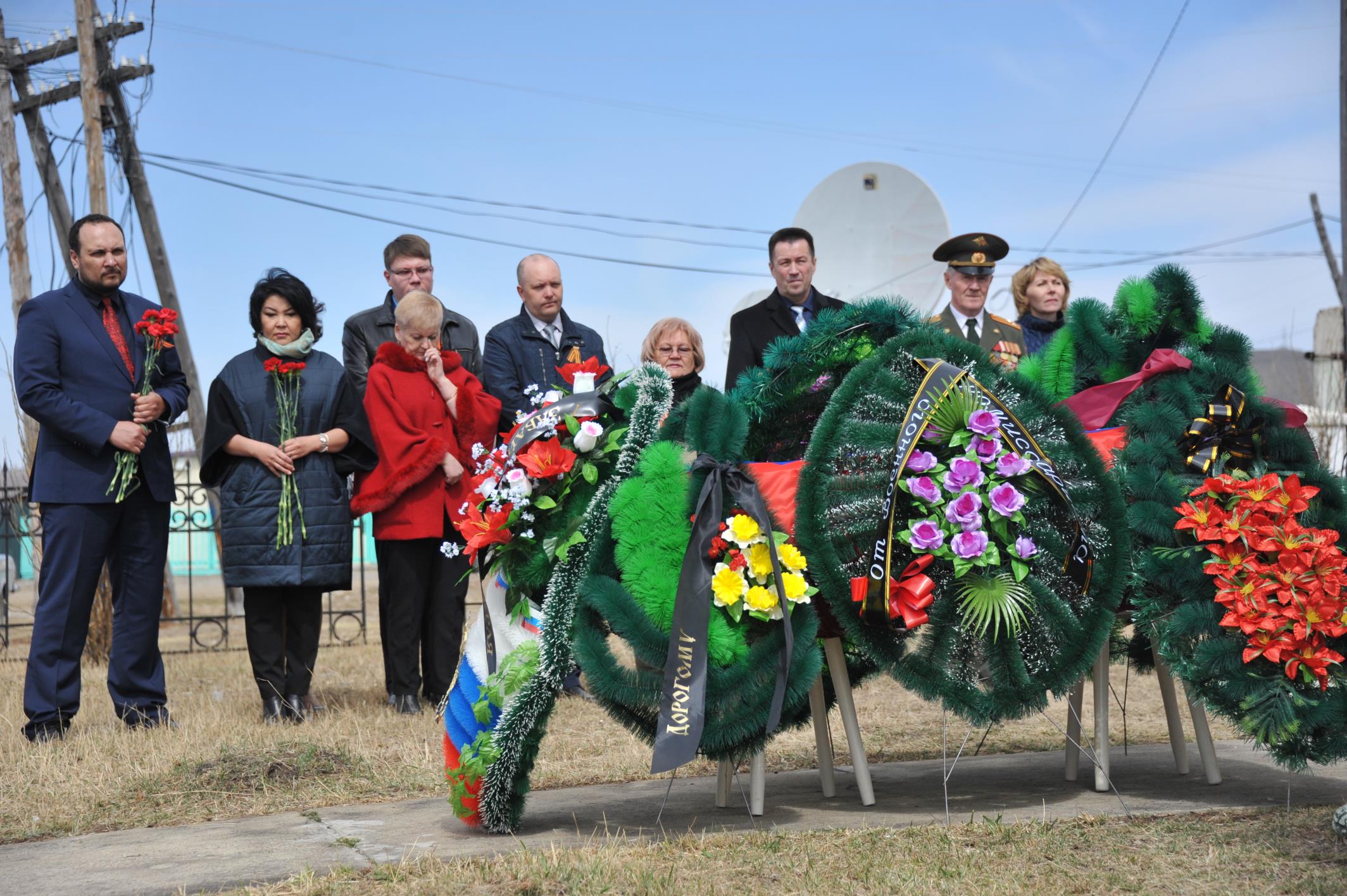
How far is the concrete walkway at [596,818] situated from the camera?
3.57 m

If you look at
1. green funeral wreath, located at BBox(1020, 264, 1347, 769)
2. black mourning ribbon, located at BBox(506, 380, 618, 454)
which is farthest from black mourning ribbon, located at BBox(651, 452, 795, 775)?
green funeral wreath, located at BBox(1020, 264, 1347, 769)

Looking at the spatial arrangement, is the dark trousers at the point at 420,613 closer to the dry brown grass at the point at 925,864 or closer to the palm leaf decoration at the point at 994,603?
the dry brown grass at the point at 925,864

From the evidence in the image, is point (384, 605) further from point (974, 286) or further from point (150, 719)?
point (974, 286)

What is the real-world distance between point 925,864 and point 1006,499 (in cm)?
113

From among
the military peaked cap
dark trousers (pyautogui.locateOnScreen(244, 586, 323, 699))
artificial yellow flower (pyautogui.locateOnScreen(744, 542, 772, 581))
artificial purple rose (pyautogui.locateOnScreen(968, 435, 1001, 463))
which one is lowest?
dark trousers (pyautogui.locateOnScreen(244, 586, 323, 699))

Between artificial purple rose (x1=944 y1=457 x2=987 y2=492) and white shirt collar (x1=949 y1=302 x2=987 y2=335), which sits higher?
white shirt collar (x1=949 y1=302 x2=987 y2=335)

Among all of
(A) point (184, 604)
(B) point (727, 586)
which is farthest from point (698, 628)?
(A) point (184, 604)

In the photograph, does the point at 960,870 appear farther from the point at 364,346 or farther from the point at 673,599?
the point at 364,346

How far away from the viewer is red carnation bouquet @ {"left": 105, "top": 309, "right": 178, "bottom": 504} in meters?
5.71

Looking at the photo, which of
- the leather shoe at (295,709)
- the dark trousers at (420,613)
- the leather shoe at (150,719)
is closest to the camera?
the leather shoe at (150,719)

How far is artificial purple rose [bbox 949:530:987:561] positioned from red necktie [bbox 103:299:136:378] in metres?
4.08

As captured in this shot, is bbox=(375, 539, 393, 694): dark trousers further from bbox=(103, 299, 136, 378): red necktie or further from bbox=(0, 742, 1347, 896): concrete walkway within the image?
bbox=(0, 742, 1347, 896): concrete walkway

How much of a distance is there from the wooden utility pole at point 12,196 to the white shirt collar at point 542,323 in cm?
780

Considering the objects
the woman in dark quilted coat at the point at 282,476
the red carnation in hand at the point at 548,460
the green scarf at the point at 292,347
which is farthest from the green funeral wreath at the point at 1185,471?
the green scarf at the point at 292,347
